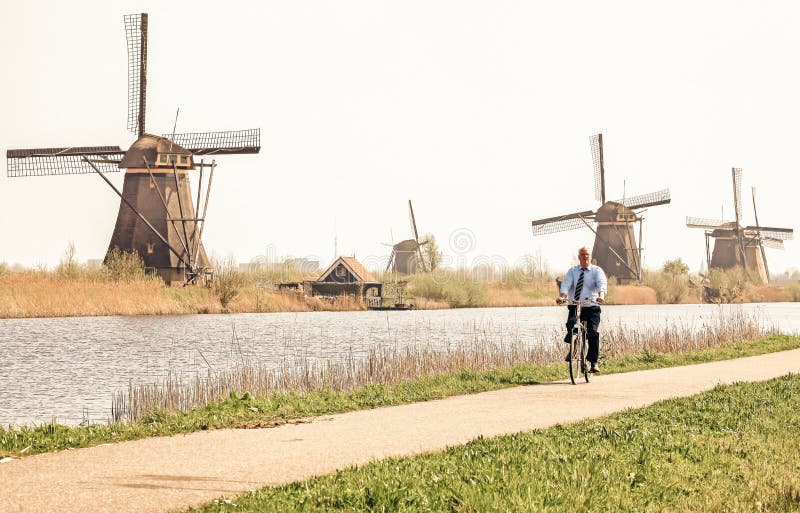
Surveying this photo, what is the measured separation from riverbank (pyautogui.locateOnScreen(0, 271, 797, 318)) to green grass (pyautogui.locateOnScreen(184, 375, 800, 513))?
126ft

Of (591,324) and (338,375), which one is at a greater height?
(591,324)

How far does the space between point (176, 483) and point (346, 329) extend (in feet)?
117

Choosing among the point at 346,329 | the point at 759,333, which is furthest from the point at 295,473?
the point at 346,329

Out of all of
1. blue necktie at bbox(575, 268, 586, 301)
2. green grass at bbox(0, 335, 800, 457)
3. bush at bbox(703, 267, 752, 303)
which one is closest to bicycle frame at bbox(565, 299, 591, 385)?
blue necktie at bbox(575, 268, 586, 301)

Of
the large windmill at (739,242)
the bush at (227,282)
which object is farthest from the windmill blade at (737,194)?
the bush at (227,282)

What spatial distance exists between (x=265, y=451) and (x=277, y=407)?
143 inches

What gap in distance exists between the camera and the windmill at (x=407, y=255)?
293 feet

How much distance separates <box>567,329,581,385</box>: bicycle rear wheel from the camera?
15516 millimetres

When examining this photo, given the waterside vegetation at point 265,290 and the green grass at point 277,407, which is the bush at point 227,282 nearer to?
the waterside vegetation at point 265,290

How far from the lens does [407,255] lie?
3558 inches

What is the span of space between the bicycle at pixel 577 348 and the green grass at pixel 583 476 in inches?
194

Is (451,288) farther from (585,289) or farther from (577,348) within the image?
(585,289)

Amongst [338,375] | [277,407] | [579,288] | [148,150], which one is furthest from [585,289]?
[148,150]

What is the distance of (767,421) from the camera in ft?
36.0
